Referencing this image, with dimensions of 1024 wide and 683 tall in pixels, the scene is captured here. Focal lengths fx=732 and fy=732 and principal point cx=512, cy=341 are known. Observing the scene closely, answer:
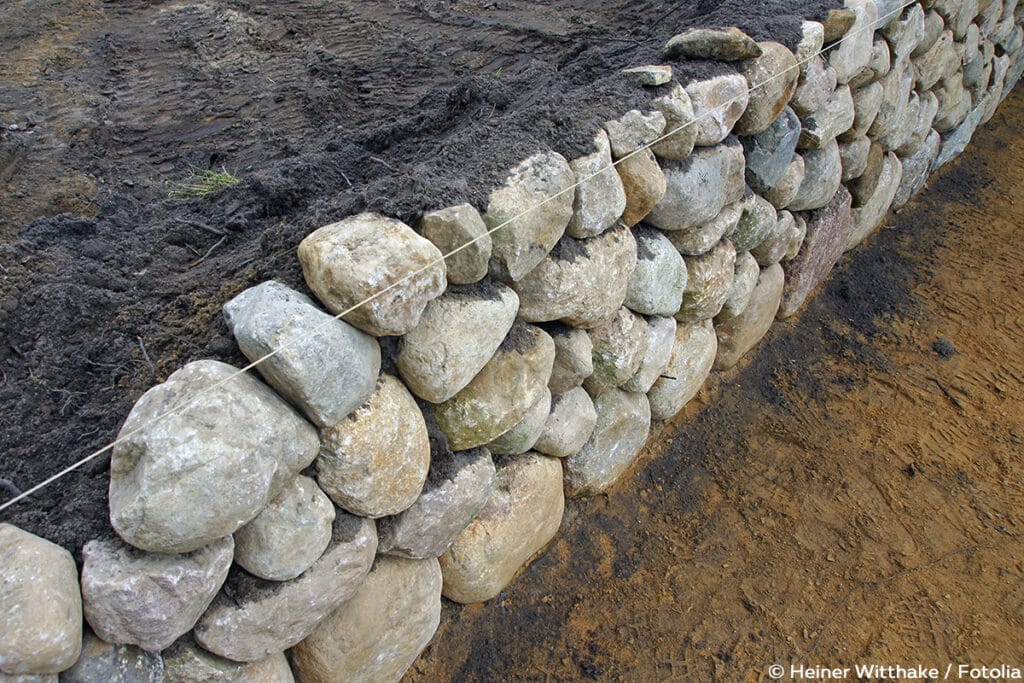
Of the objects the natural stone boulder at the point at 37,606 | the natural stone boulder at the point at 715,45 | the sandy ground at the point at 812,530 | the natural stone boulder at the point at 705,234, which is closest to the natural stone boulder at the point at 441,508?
the sandy ground at the point at 812,530

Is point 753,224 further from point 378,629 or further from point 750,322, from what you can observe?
point 378,629

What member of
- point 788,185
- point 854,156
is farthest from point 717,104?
point 854,156

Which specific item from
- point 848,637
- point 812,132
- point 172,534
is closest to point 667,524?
point 848,637

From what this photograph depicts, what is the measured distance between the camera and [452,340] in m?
1.79

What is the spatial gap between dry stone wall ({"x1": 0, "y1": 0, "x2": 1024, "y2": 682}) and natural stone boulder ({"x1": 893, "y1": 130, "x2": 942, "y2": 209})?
1.16 metres

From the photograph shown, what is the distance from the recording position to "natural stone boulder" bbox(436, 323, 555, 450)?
1.99m

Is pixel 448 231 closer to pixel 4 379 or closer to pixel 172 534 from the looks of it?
pixel 172 534

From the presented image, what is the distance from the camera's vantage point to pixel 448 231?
1.74 metres

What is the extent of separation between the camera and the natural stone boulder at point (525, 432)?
2201 mm

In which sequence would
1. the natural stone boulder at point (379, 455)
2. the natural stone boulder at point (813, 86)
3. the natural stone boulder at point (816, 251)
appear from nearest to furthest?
1. the natural stone boulder at point (379, 455)
2. the natural stone boulder at point (813, 86)
3. the natural stone boulder at point (816, 251)

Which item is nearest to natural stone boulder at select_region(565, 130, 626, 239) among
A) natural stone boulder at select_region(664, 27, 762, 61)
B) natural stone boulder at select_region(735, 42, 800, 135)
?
natural stone boulder at select_region(664, 27, 762, 61)

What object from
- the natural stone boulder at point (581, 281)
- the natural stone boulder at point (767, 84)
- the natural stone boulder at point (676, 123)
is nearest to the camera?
the natural stone boulder at point (581, 281)

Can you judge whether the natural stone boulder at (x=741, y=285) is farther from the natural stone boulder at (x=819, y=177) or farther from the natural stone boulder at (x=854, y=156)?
the natural stone boulder at (x=854, y=156)

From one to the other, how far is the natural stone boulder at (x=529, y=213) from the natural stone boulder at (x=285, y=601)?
0.76m
